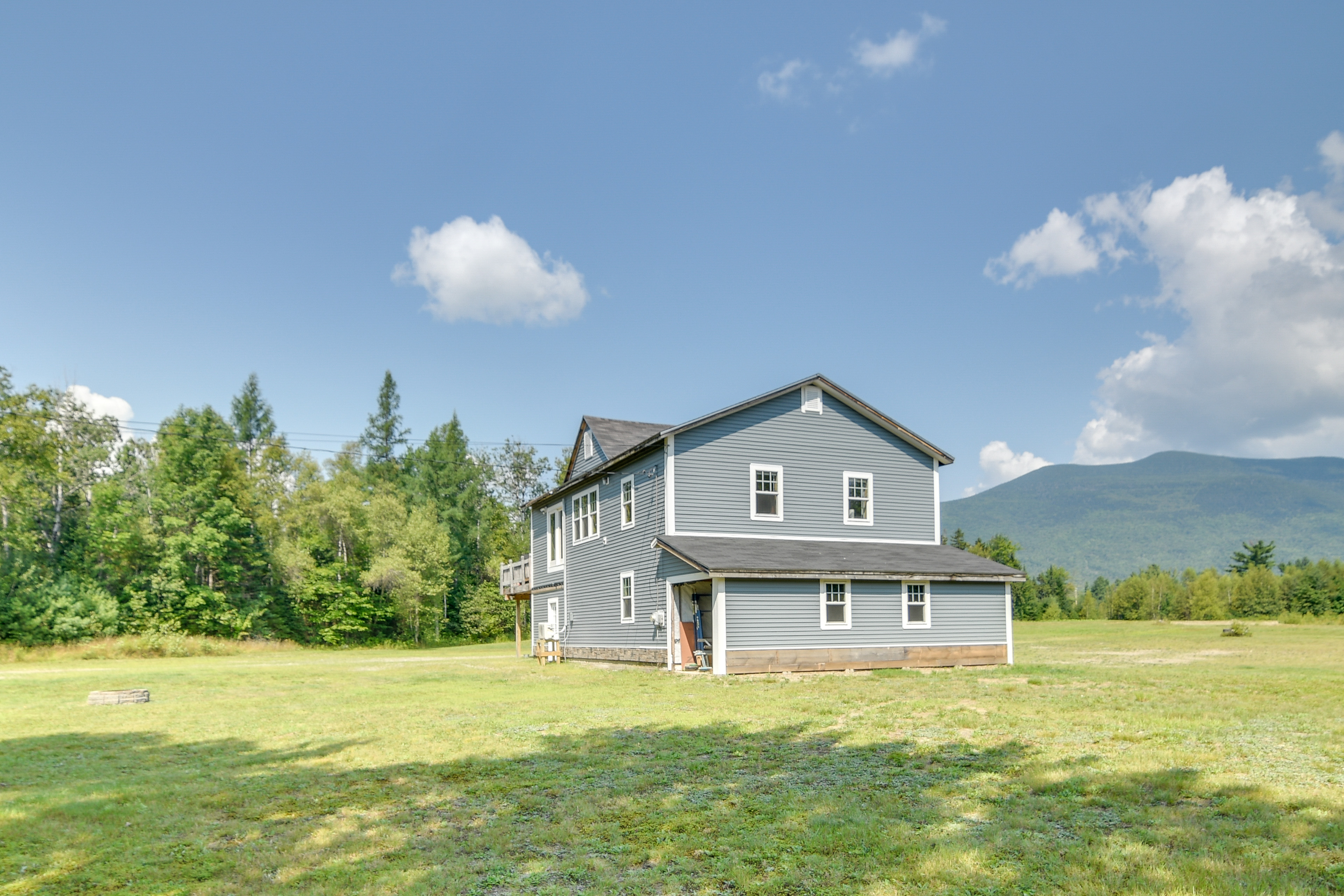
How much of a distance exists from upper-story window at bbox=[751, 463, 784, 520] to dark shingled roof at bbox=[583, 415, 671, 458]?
4.54 metres

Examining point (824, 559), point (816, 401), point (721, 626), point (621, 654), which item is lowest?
point (621, 654)

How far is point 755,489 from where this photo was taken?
84.2ft

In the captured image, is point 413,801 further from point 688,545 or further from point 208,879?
point 688,545

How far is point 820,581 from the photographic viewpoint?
2339 centimetres

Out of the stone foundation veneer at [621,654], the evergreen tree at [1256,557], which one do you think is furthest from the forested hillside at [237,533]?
the evergreen tree at [1256,557]

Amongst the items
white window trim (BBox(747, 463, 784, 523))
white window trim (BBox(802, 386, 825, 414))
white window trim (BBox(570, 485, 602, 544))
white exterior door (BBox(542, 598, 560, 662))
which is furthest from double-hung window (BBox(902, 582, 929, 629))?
white exterior door (BBox(542, 598, 560, 662))

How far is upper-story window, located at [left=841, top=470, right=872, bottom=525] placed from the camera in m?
26.8

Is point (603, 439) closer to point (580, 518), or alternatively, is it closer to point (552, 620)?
point (580, 518)

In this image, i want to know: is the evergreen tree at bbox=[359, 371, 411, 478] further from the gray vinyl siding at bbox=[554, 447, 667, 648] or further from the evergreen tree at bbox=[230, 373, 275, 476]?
the gray vinyl siding at bbox=[554, 447, 667, 648]

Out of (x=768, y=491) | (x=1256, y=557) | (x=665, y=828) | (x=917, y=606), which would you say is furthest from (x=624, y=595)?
(x=1256, y=557)

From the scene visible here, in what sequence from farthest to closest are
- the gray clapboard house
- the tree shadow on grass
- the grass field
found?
the gray clapboard house
the grass field
the tree shadow on grass

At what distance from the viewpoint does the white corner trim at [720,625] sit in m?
21.6

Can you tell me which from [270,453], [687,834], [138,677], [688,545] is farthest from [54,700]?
[270,453]

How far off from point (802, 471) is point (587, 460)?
356 inches
